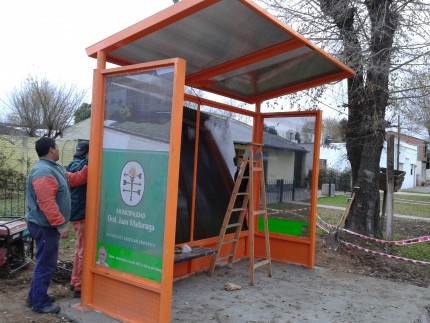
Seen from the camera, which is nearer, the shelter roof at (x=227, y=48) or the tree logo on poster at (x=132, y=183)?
the shelter roof at (x=227, y=48)

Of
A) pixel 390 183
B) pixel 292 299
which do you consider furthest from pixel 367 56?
pixel 292 299

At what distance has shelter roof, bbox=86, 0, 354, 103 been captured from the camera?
151 inches

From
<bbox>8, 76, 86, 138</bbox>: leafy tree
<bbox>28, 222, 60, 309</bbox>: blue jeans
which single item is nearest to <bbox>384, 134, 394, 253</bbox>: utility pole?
<bbox>28, 222, 60, 309</bbox>: blue jeans

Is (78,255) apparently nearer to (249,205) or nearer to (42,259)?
(42,259)

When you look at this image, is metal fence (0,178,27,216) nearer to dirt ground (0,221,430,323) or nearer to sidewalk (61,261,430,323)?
dirt ground (0,221,430,323)

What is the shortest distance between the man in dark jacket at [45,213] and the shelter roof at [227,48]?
134cm

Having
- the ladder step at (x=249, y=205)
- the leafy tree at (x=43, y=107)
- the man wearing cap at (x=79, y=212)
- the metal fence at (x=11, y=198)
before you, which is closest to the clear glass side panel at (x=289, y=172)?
the ladder step at (x=249, y=205)

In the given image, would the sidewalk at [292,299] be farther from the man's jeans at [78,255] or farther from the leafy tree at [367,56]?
the leafy tree at [367,56]

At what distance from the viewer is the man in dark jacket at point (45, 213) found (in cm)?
396

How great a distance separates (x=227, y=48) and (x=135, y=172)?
1.89m

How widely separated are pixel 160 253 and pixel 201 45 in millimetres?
2393

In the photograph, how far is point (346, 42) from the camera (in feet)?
28.1

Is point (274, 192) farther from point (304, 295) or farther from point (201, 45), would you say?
point (201, 45)

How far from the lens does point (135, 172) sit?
4023 mm
